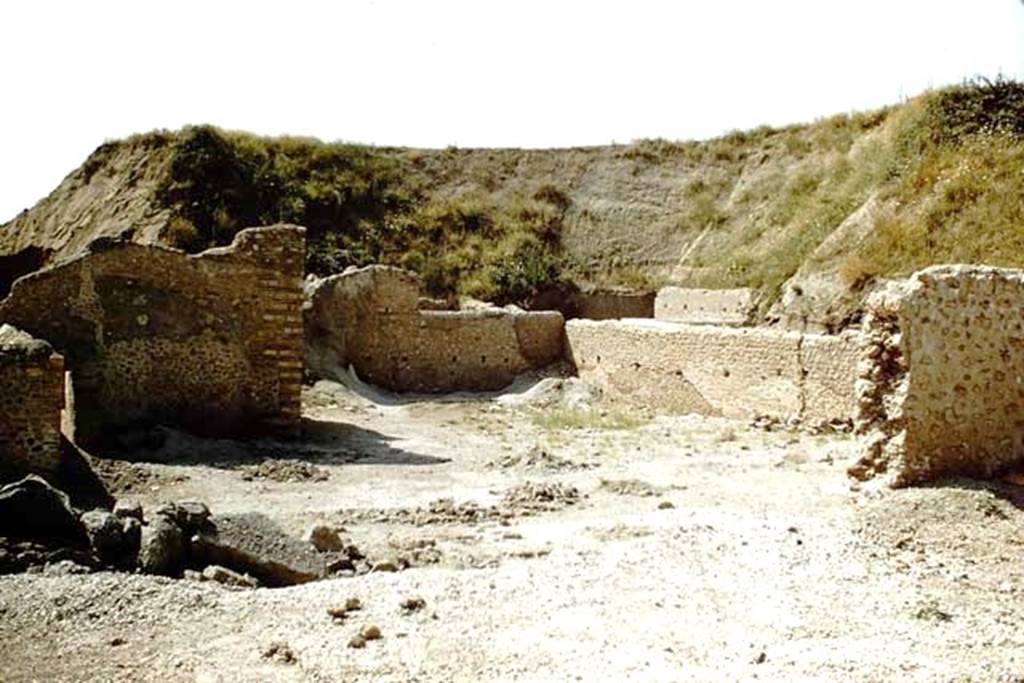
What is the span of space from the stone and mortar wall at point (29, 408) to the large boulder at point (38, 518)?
2012 mm

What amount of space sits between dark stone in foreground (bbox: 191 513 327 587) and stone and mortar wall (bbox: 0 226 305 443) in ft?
17.6

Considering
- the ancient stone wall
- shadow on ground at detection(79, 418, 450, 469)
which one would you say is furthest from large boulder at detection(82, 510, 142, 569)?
the ancient stone wall

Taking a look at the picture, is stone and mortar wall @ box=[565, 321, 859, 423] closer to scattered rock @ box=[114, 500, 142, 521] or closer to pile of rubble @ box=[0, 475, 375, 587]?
pile of rubble @ box=[0, 475, 375, 587]

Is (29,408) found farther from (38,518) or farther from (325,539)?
(325,539)

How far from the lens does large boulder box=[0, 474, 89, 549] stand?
8188 mm

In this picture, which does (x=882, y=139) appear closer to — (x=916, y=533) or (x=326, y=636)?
(x=916, y=533)

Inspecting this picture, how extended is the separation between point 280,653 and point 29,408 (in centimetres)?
550

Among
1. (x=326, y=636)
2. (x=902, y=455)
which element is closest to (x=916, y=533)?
(x=902, y=455)

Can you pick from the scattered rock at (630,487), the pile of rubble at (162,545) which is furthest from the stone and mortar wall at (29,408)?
the scattered rock at (630,487)

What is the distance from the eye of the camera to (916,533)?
8805 mm

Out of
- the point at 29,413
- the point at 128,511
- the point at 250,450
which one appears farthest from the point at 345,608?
the point at 250,450

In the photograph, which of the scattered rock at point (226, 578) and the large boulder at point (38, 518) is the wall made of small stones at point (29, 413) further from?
the scattered rock at point (226, 578)

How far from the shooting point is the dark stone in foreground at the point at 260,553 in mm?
8008

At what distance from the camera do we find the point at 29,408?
1036 cm
